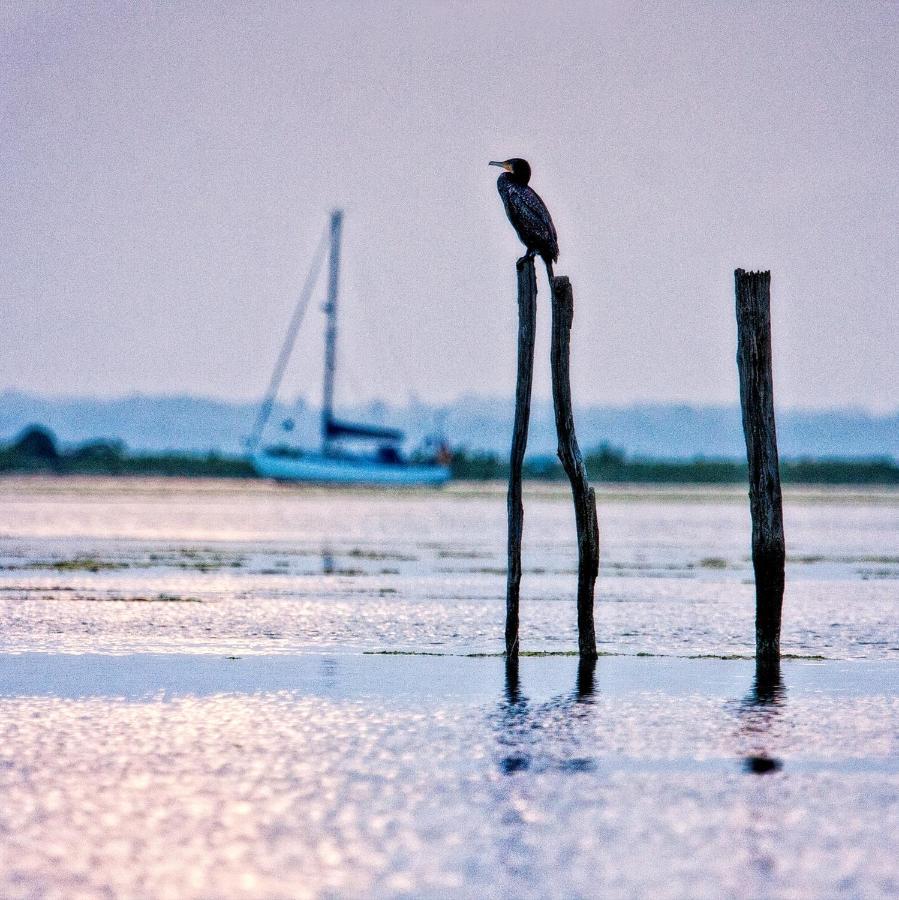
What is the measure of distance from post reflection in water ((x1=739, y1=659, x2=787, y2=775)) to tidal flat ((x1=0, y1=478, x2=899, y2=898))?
5cm

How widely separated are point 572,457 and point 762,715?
4305 millimetres

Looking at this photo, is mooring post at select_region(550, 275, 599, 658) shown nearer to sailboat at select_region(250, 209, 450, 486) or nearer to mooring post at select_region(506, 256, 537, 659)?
mooring post at select_region(506, 256, 537, 659)

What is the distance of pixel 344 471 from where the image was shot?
105 meters

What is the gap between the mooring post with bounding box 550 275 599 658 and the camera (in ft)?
52.9

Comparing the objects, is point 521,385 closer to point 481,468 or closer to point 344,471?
point 344,471

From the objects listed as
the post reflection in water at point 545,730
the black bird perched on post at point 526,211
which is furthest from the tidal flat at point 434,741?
the black bird perched on post at point 526,211

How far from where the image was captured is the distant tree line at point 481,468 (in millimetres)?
127125

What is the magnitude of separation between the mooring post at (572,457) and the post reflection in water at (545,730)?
173 centimetres

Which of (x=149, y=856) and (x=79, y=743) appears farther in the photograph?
(x=79, y=743)

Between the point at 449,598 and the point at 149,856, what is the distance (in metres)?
15.1

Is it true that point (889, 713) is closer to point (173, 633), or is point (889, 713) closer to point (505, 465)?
point (173, 633)

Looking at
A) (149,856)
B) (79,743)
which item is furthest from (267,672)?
(149,856)

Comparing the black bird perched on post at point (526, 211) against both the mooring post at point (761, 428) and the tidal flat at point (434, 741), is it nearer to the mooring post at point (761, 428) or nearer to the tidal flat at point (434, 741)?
the mooring post at point (761, 428)

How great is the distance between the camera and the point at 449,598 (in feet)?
75.9
